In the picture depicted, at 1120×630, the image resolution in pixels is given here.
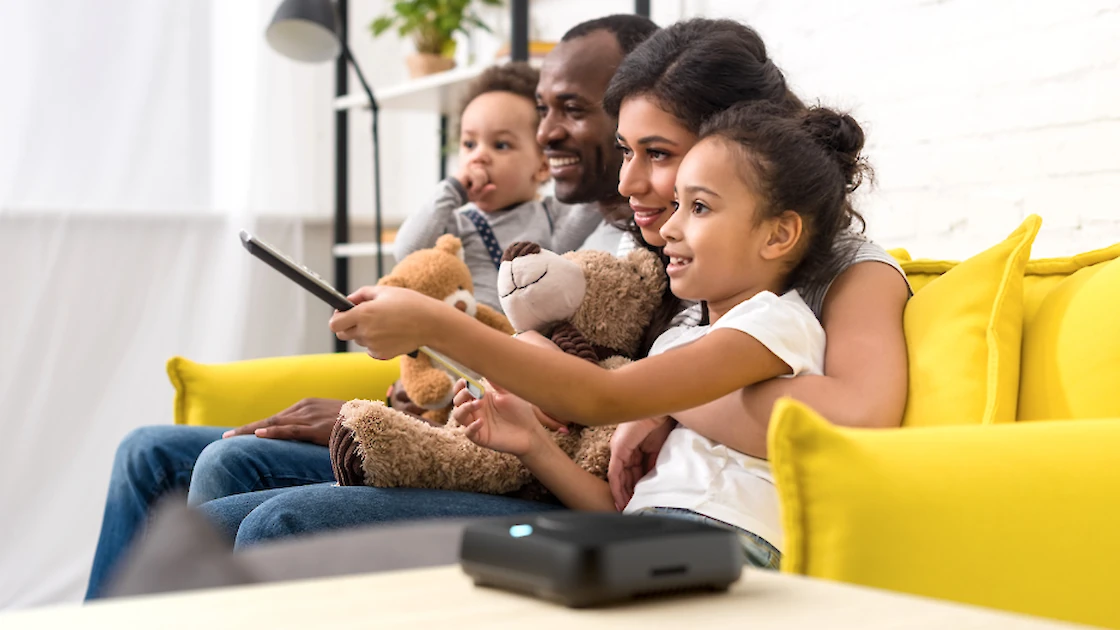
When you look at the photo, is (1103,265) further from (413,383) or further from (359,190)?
(359,190)

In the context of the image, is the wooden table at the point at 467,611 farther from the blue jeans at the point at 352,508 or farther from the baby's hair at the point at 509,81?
the baby's hair at the point at 509,81

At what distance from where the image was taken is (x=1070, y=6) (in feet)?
5.08

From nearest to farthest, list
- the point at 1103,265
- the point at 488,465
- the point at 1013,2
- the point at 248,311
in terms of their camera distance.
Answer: the point at 1103,265, the point at 488,465, the point at 1013,2, the point at 248,311

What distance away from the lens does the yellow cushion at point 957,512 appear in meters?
0.67

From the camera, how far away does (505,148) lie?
6.35ft

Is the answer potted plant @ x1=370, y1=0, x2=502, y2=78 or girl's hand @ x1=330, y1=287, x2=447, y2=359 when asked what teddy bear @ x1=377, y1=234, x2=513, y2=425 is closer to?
girl's hand @ x1=330, y1=287, x2=447, y2=359

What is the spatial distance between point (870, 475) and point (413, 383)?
36.5 inches

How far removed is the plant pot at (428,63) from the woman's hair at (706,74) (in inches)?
58.1

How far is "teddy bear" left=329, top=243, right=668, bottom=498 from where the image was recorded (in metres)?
1.14

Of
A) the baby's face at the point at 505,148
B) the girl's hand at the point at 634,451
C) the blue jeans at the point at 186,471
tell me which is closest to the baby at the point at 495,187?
the baby's face at the point at 505,148

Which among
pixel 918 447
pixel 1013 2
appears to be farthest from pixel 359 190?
pixel 918 447

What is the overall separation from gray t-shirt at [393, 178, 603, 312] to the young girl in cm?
58

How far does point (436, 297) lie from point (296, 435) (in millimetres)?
273

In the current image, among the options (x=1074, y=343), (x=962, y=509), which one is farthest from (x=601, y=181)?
(x=962, y=509)
